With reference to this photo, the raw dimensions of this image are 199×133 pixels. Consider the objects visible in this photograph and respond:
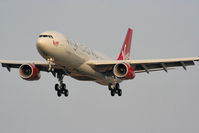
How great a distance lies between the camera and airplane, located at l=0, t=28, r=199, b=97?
45781 mm

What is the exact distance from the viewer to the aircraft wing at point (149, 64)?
49081 millimetres

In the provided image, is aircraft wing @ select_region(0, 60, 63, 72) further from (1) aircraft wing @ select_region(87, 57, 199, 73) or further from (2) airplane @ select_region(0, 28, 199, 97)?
(1) aircraft wing @ select_region(87, 57, 199, 73)

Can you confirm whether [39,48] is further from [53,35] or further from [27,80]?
[27,80]

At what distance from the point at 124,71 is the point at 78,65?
4.04 m

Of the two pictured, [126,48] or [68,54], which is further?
[126,48]

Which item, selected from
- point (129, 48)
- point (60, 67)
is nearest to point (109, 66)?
point (60, 67)

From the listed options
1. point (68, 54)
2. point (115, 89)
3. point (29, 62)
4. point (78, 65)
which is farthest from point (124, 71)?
point (29, 62)

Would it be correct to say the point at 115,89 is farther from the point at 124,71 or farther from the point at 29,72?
the point at 29,72

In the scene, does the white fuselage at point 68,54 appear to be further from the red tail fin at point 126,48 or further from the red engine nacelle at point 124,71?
the red tail fin at point 126,48

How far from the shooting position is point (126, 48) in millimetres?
63938

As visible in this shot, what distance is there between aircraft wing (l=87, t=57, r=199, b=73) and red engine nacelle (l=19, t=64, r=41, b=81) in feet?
15.7

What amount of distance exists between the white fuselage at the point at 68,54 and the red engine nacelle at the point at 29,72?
9.34 ft

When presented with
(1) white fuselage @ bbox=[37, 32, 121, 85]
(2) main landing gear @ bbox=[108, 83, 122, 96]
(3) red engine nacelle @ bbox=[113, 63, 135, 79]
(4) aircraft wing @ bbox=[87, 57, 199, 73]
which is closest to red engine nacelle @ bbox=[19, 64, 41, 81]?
(1) white fuselage @ bbox=[37, 32, 121, 85]

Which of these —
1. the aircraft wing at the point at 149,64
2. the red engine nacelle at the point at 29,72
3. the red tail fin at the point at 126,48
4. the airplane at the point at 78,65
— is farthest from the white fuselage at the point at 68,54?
the red tail fin at the point at 126,48
